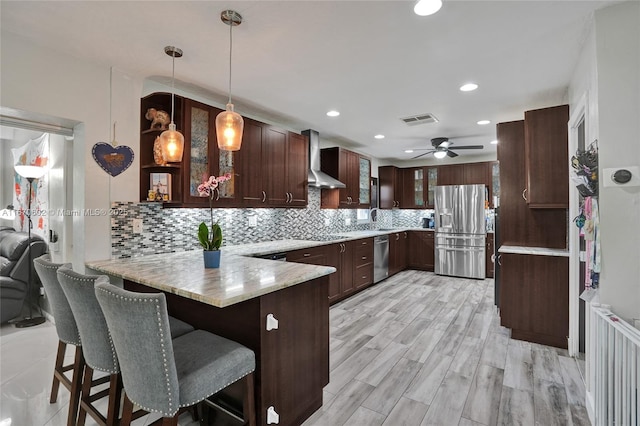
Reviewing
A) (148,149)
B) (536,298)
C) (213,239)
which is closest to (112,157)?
(148,149)

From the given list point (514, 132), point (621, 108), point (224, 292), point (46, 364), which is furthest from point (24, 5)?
point (514, 132)

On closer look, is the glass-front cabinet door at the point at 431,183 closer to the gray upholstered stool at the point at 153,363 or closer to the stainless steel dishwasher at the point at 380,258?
the stainless steel dishwasher at the point at 380,258

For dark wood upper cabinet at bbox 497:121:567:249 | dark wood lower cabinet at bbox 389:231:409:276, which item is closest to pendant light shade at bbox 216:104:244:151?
dark wood upper cabinet at bbox 497:121:567:249

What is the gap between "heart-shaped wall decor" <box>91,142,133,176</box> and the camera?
2.60 meters

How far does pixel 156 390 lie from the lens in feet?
4.23

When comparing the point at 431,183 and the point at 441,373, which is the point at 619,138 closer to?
the point at 441,373

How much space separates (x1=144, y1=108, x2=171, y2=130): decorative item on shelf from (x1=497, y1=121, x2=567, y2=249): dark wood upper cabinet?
353 cm

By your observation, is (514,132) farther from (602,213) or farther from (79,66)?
(79,66)

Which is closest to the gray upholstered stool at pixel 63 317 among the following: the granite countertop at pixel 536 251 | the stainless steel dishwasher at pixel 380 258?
the granite countertop at pixel 536 251

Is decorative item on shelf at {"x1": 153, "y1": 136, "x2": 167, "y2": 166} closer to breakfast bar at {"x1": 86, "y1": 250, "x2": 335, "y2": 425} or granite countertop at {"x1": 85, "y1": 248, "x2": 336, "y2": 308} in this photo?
granite countertop at {"x1": 85, "y1": 248, "x2": 336, "y2": 308}

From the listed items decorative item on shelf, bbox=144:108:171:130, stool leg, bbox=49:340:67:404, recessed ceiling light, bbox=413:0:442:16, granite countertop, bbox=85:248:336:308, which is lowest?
stool leg, bbox=49:340:67:404

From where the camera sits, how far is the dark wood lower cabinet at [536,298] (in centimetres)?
296

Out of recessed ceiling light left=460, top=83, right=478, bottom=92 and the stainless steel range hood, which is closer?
recessed ceiling light left=460, top=83, right=478, bottom=92

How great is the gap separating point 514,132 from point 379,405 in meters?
3.13
